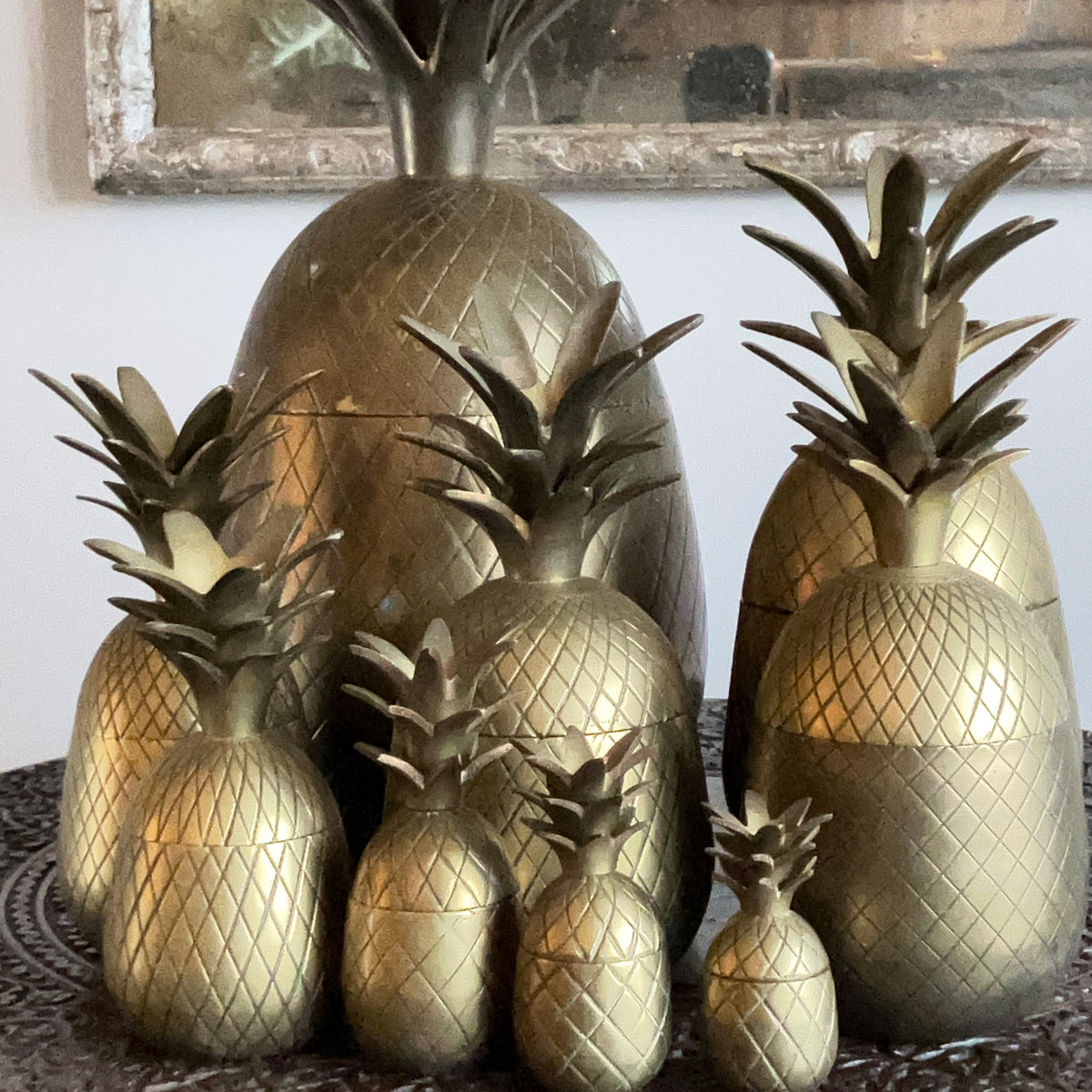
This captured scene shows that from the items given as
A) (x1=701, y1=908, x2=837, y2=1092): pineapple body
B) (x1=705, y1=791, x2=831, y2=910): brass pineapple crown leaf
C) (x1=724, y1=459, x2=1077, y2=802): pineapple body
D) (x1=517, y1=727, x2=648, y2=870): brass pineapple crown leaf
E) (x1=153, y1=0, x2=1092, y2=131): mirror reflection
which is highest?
(x1=153, y1=0, x2=1092, y2=131): mirror reflection

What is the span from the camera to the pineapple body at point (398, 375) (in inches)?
23.3

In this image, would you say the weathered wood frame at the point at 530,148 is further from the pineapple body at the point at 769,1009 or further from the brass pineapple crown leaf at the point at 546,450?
the pineapple body at the point at 769,1009

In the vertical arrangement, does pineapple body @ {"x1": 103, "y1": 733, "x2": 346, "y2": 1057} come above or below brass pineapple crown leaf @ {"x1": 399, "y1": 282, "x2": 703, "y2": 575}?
below

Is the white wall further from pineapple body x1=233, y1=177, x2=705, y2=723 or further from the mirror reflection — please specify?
pineapple body x1=233, y1=177, x2=705, y2=723

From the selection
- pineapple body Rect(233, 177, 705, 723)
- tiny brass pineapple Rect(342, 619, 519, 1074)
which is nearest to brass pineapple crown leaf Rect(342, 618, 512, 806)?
tiny brass pineapple Rect(342, 619, 519, 1074)

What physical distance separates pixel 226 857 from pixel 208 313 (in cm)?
93

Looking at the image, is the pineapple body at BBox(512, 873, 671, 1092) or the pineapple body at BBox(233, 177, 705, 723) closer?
the pineapple body at BBox(512, 873, 671, 1092)

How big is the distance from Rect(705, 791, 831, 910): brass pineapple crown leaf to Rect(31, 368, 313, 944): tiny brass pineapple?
8.4 inches

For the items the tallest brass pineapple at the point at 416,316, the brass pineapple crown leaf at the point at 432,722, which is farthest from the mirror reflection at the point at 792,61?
the brass pineapple crown leaf at the point at 432,722

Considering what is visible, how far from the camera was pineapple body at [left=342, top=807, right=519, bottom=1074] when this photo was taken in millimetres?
471

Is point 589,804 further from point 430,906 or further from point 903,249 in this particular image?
point 903,249

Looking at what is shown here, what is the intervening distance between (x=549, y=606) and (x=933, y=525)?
140 millimetres

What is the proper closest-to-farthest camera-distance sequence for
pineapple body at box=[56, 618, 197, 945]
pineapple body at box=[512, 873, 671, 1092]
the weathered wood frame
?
pineapple body at box=[512, 873, 671, 1092]
pineapple body at box=[56, 618, 197, 945]
the weathered wood frame

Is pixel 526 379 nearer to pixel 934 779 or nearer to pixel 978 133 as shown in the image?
pixel 934 779
